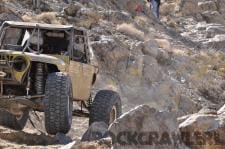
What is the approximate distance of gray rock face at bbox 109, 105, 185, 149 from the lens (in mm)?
6504

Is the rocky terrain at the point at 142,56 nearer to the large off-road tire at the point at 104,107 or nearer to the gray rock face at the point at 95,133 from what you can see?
the large off-road tire at the point at 104,107

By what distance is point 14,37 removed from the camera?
11.5 m

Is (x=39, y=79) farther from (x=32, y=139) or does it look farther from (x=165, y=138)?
(x=165, y=138)

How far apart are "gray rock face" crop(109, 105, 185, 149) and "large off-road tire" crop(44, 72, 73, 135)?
7.34 feet

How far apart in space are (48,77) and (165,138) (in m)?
2.99

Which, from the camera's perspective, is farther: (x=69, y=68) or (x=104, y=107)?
(x=104, y=107)

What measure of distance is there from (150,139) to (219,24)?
30353 millimetres

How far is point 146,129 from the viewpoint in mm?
6730

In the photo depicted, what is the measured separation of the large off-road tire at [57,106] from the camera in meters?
8.91

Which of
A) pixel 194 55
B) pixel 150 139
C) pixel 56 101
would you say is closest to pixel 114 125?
pixel 150 139

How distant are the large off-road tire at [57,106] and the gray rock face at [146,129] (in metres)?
2.24

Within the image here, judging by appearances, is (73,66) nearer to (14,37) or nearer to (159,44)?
(14,37)

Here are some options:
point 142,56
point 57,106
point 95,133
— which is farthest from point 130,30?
point 95,133

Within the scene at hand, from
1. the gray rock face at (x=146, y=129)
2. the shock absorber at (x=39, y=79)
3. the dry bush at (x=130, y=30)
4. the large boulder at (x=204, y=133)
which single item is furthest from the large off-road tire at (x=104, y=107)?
the dry bush at (x=130, y=30)
